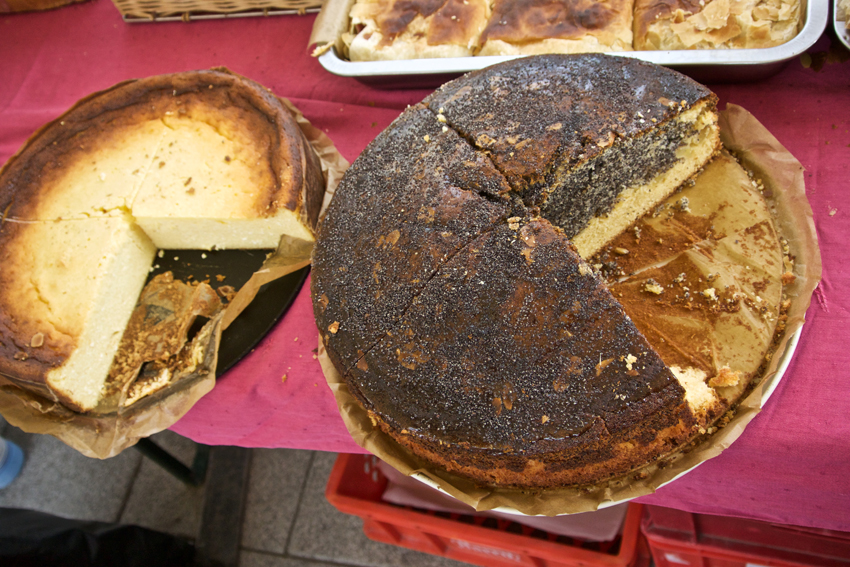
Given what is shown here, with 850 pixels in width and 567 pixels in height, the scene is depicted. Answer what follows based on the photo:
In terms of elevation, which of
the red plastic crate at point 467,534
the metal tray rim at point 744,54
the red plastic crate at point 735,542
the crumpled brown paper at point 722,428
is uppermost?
the metal tray rim at point 744,54

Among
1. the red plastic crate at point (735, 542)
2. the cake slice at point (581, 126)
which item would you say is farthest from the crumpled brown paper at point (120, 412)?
the red plastic crate at point (735, 542)

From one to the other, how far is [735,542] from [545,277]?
1570 mm

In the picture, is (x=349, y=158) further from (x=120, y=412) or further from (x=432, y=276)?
(x=120, y=412)

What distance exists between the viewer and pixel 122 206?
2566 mm

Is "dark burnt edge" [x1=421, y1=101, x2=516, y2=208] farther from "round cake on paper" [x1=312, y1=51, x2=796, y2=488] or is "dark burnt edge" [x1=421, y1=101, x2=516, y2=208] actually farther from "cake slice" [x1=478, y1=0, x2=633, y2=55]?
"cake slice" [x1=478, y1=0, x2=633, y2=55]

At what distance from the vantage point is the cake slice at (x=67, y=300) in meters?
2.29

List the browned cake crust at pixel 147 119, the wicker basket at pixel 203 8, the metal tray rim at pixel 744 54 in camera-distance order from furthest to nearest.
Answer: the wicker basket at pixel 203 8
the browned cake crust at pixel 147 119
the metal tray rim at pixel 744 54

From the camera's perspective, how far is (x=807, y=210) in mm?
2027

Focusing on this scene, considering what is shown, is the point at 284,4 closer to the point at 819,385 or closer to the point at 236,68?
the point at 236,68

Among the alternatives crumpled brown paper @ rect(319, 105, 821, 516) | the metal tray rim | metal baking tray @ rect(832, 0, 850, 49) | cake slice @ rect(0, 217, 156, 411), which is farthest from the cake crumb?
cake slice @ rect(0, 217, 156, 411)

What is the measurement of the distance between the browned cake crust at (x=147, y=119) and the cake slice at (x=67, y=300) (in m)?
0.21

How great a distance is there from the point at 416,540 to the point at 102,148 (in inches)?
107

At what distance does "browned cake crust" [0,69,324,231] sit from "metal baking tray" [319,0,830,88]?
439 millimetres

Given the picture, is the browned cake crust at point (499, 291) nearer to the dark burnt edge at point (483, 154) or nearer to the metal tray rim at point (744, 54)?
the dark burnt edge at point (483, 154)
